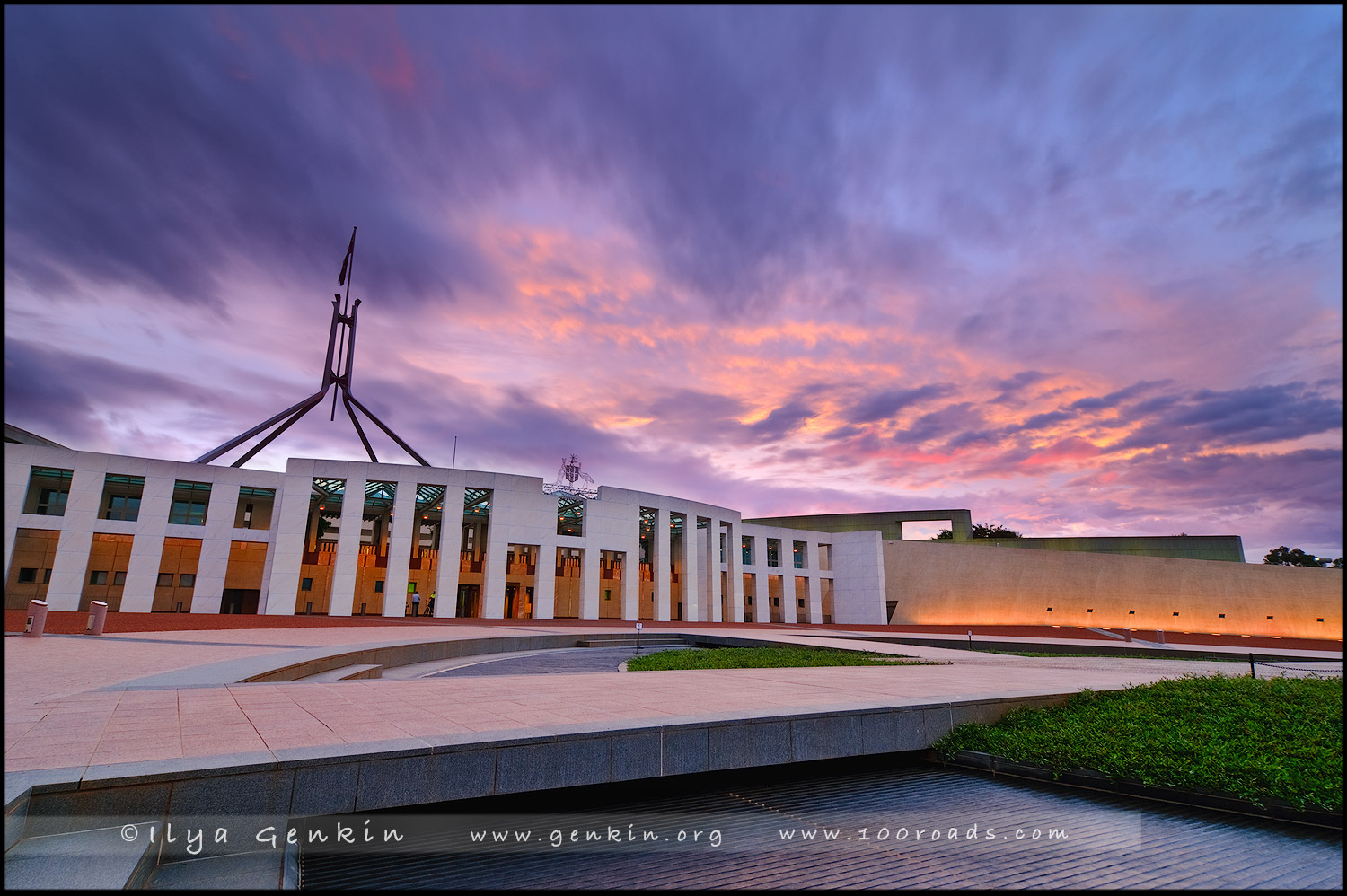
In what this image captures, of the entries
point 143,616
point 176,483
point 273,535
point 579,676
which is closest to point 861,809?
point 579,676

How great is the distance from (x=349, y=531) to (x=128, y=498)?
1666cm

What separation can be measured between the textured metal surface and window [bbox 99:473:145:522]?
4307 centimetres

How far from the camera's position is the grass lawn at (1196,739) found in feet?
21.3

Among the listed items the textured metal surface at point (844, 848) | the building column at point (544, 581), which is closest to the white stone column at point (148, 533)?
the building column at point (544, 581)

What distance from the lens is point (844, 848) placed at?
18.5 ft

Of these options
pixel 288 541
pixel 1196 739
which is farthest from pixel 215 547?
pixel 1196 739

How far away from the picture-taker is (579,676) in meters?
11.3

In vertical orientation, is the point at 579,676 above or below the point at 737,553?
below

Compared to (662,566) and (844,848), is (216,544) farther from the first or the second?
(844,848)

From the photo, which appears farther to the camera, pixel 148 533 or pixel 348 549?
pixel 348 549

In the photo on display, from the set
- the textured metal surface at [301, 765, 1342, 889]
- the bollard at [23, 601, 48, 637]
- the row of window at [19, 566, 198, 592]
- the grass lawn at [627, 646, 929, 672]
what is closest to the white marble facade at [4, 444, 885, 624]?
the row of window at [19, 566, 198, 592]

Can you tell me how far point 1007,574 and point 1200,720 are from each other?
155ft

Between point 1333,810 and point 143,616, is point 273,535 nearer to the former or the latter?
point 143,616

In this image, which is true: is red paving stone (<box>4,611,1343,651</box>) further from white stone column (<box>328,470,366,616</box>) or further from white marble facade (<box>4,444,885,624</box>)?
white stone column (<box>328,470,366,616</box>)
